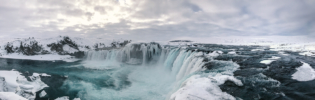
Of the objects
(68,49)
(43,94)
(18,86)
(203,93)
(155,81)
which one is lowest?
(155,81)

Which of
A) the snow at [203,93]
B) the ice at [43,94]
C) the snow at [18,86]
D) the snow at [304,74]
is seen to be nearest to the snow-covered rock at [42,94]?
the ice at [43,94]

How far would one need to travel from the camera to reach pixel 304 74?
857 centimetres

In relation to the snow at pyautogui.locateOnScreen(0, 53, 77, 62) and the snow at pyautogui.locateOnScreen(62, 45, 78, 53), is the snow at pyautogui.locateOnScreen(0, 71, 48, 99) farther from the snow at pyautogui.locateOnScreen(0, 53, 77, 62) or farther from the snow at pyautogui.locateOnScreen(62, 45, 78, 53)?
the snow at pyautogui.locateOnScreen(62, 45, 78, 53)

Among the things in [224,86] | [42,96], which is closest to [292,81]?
[224,86]

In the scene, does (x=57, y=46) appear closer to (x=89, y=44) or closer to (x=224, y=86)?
(x=89, y=44)

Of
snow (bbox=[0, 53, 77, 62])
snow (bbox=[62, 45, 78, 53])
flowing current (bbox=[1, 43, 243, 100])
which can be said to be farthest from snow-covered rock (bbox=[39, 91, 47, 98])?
snow (bbox=[62, 45, 78, 53])

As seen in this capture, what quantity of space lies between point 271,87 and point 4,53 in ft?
201

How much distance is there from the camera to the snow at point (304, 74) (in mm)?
7945

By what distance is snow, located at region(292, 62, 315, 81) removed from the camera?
313 inches

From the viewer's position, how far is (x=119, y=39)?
62719mm

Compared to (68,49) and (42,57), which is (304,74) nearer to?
(42,57)

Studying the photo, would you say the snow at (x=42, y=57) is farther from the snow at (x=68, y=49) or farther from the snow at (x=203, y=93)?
the snow at (x=203, y=93)

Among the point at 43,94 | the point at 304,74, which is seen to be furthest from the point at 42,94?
the point at 304,74

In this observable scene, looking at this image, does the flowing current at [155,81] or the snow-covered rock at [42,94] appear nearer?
the flowing current at [155,81]
